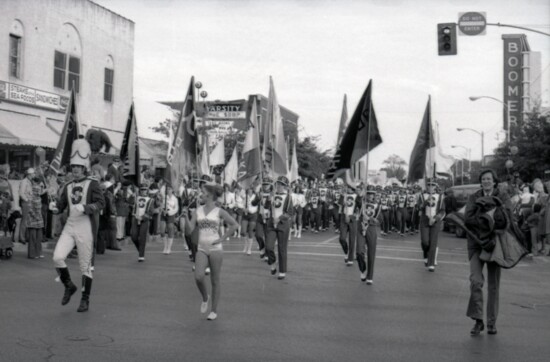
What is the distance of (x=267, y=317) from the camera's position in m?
8.52

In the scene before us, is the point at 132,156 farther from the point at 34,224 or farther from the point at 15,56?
the point at 15,56

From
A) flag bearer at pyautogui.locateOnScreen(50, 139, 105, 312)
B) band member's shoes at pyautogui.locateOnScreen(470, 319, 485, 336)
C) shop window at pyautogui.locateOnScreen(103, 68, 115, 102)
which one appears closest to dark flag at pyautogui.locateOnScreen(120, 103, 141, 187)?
flag bearer at pyautogui.locateOnScreen(50, 139, 105, 312)

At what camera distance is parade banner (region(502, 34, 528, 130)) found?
61156mm

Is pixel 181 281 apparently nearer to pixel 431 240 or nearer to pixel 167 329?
pixel 167 329

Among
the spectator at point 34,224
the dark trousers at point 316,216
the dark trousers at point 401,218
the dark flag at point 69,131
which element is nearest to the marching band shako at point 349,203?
the dark flag at point 69,131

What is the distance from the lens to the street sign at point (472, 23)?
2041cm

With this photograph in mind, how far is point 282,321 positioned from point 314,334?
81 cm

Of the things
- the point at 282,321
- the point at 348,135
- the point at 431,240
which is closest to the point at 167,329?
the point at 282,321

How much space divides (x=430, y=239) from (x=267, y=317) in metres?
7.31

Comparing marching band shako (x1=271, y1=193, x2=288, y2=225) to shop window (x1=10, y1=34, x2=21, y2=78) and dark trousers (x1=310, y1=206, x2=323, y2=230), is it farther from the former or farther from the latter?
shop window (x1=10, y1=34, x2=21, y2=78)

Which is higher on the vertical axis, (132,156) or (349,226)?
(132,156)

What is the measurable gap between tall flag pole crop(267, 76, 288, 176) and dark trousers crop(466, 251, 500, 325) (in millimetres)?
8419

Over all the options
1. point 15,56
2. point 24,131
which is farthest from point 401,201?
point 15,56

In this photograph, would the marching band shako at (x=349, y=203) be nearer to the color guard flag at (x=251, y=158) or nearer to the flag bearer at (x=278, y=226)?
the color guard flag at (x=251, y=158)
